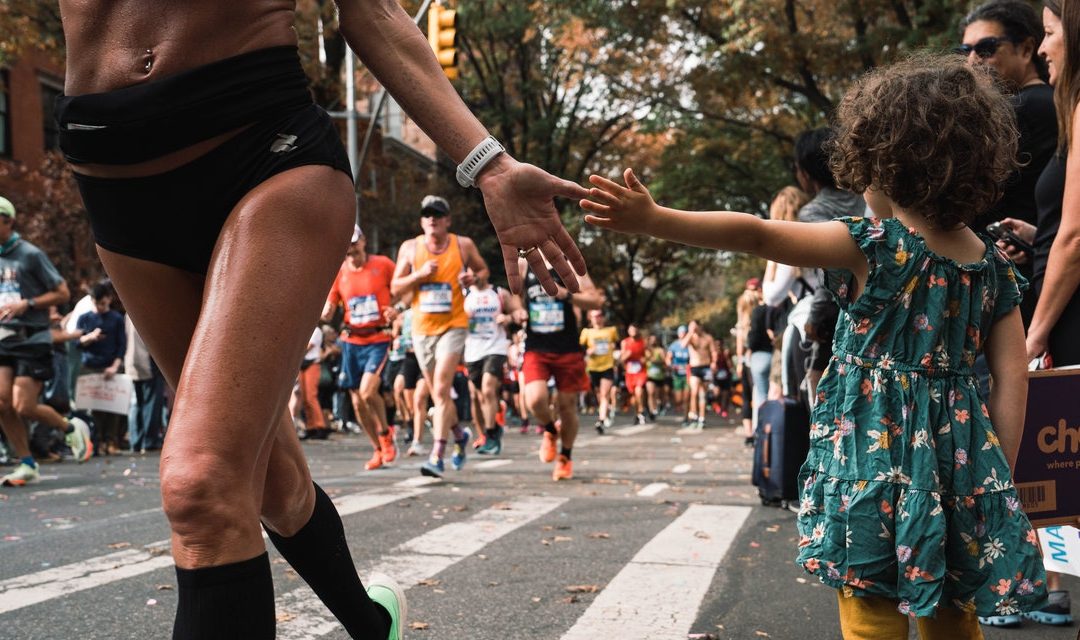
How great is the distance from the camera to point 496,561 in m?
5.16

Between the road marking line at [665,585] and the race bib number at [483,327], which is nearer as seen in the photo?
the road marking line at [665,585]

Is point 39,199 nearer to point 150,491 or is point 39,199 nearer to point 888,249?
point 150,491

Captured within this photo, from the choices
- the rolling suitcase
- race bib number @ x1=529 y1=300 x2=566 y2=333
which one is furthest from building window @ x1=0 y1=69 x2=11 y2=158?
the rolling suitcase

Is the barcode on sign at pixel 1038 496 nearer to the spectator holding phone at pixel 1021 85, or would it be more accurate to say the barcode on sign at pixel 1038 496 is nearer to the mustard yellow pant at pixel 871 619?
the mustard yellow pant at pixel 871 619

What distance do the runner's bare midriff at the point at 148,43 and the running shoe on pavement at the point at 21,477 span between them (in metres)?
7.45

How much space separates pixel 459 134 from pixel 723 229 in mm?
632

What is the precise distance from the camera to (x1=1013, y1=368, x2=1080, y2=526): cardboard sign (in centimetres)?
307

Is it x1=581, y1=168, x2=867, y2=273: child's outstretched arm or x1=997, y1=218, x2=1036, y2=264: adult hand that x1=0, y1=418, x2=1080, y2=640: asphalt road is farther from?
x1=581, y1=168, x2=867, y2=273: child's outstretched arm

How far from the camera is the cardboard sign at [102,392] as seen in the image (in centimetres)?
1258

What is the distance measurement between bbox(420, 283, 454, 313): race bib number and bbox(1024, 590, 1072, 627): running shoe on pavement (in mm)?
6499

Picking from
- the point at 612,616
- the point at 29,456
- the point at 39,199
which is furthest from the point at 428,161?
the point at 612,616

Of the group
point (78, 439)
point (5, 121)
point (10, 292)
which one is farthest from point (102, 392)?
point (5, 121)

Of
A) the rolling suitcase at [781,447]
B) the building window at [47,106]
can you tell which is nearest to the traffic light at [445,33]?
the rolling suitcase at [781,447]

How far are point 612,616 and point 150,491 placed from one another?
17.7 ft
